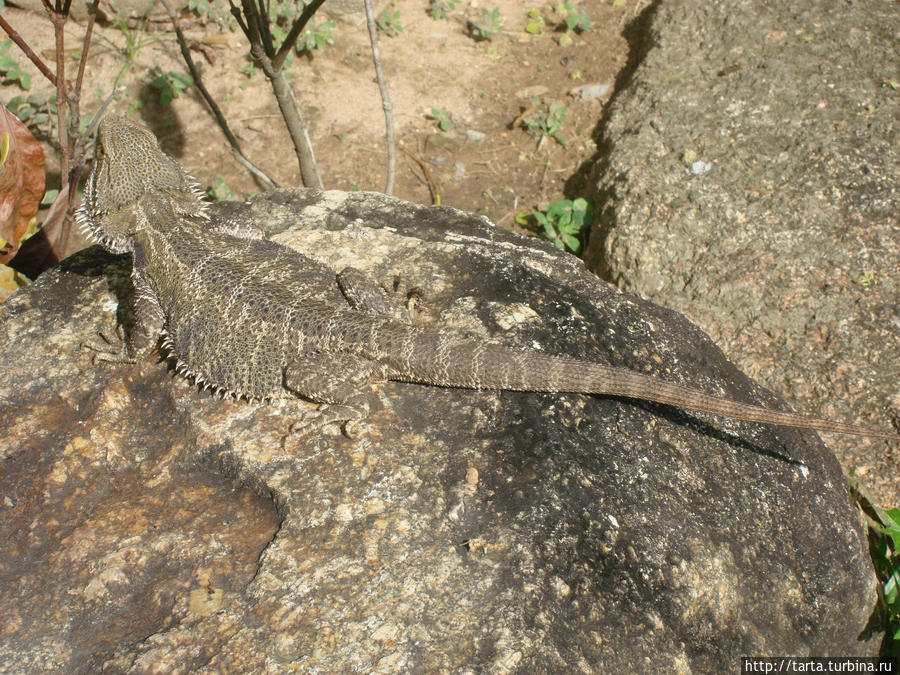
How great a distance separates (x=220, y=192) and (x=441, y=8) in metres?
3.91

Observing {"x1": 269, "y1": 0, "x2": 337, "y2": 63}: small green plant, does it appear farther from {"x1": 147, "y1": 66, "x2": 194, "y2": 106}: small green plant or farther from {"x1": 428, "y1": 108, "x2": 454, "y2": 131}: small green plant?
{"x1": 428, "y1": 108, "x2": 454, "y2": 131}: small green plant

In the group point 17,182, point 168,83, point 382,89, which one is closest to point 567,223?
point 382,89

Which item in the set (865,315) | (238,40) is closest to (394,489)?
(865,315)

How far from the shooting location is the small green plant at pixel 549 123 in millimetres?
7309

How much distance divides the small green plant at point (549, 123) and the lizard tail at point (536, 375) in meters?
4.63

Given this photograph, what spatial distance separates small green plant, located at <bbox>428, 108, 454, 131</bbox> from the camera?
7.45m

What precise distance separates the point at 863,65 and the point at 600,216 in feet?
7.75

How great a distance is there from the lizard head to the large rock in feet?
1.73

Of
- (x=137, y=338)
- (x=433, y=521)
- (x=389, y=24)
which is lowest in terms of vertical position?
(x=137, y=338)

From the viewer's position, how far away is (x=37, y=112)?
679cm

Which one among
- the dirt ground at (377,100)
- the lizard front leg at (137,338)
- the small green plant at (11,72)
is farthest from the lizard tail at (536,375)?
the small green plant at (11,72)

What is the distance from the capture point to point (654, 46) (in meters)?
6.43

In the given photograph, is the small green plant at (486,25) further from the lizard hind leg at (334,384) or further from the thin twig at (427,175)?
the lizard hind leg at (334,384)

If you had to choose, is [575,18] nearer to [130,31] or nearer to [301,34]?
[301,34]
